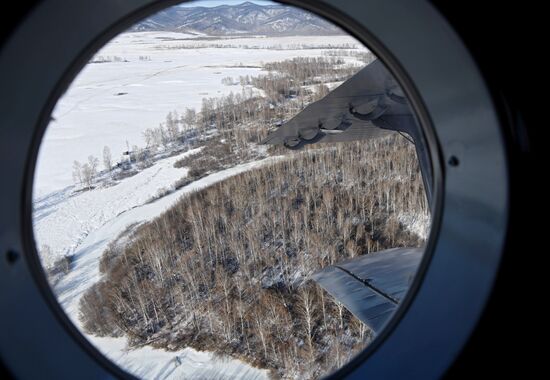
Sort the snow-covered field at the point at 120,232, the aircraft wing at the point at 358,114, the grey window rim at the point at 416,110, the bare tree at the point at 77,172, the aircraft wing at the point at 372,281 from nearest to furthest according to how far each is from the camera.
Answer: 1. the grey window rim at the point at 416,110
2. the aircraft wing at the point at 372,281
3. the aircraft wing at the point at 358,114
4. the snow-covered field at the point at 120,232
5. the bare tree at the point at 77,172

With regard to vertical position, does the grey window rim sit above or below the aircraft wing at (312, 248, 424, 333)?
above

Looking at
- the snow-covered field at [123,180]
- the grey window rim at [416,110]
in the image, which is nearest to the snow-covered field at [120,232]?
the snow-covered field at [123,180]

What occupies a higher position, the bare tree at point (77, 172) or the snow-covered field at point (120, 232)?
the bare tree at point (77, 172)

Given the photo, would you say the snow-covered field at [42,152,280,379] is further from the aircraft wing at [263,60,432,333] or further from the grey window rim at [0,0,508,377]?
the grey window rim at [0,0,508,377]

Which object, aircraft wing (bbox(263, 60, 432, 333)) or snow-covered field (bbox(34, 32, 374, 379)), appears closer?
aircraft wing (bbox(263, 60, 432, 333))

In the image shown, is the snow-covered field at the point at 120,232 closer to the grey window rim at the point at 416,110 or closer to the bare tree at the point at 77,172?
the bare tree at the point at 77,172

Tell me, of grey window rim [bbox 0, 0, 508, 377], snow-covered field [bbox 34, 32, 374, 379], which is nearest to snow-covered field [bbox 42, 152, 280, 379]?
Answer: snow-covered field [bbox 34, 32, 374, 379]

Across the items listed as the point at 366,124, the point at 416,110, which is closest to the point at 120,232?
the point at 366,124
